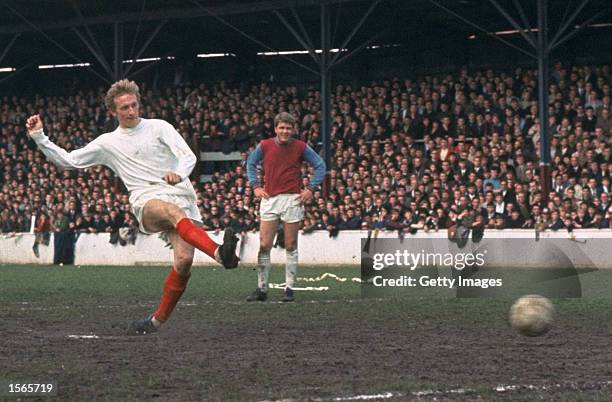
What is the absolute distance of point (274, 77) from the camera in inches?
1560

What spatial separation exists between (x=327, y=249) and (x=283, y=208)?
11.5m

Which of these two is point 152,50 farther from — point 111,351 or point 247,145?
point 111,351

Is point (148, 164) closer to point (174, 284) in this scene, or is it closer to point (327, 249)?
point (174, 284)

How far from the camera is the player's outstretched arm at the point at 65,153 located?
934cm

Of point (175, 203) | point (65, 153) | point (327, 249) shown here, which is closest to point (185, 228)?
point (175, 203)

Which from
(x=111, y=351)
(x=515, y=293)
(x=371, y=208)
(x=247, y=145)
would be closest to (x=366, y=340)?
(x=111, y=351)

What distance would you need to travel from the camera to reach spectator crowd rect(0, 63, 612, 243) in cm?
2384

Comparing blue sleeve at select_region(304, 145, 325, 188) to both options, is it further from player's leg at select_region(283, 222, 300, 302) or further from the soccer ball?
the soccer ball

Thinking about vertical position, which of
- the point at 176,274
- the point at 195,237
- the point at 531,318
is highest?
the point at 195,237

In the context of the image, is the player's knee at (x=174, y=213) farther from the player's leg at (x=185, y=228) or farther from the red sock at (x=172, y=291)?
the red sock at (x=172, y=291)

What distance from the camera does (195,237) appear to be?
9.14 meters

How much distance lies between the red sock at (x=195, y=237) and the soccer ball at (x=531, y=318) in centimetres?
232

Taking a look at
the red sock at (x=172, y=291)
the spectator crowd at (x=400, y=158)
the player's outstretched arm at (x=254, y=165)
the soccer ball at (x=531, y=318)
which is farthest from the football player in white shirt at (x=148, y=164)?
the spectator crowd at (x=400, y=158)

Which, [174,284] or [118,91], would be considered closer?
[118,91]
